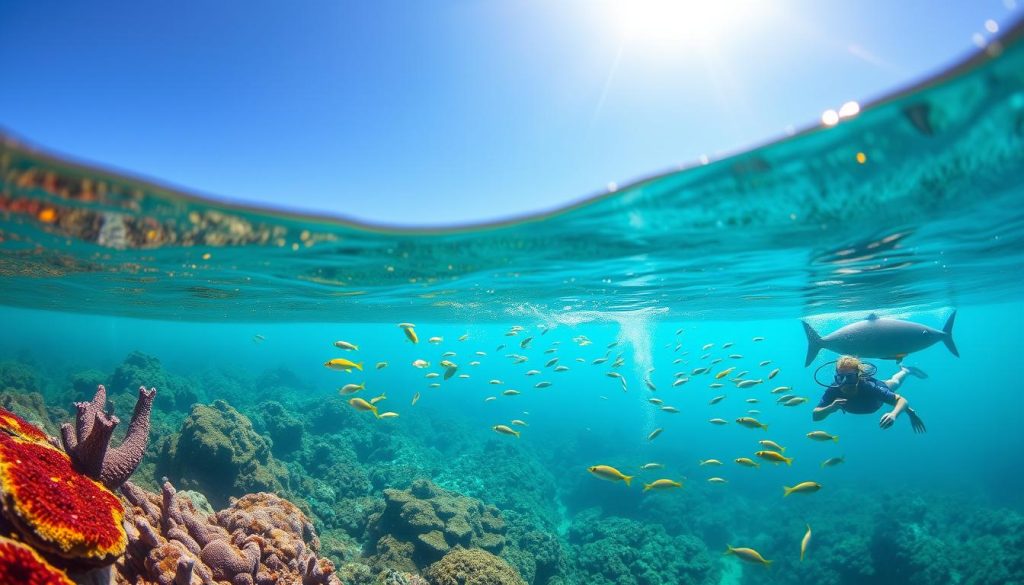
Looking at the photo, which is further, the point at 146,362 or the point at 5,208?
the point at 146,362

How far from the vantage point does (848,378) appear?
7805 mm

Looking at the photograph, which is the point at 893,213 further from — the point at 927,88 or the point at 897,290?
the point at 897,290

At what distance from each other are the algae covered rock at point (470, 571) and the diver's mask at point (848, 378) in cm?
750

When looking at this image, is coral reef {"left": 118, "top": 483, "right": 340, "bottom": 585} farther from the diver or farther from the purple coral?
the diver

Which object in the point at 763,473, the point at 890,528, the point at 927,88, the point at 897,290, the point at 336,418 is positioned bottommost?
the point at 763,473

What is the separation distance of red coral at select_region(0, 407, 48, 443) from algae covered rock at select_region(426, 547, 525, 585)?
6.82 m

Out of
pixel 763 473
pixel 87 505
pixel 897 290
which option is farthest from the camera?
pixel 763 473

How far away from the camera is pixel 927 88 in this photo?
578cm

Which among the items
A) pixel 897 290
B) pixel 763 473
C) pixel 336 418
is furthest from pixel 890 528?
pixel 336 418

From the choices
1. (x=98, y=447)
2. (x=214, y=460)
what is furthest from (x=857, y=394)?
(x=214, y=460)

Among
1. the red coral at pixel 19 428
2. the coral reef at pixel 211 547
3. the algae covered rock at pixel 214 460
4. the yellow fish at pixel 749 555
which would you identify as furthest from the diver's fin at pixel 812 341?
the algae covered rock at pixel 214 460

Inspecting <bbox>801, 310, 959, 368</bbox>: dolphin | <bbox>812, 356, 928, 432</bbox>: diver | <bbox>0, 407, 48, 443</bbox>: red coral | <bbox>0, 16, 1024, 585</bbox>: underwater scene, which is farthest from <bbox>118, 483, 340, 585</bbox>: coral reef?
<bbox>801, 310, 959, 368</bbox>: dolphin

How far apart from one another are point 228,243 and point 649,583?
15.2 metres

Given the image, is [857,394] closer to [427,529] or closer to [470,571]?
[470,571]
